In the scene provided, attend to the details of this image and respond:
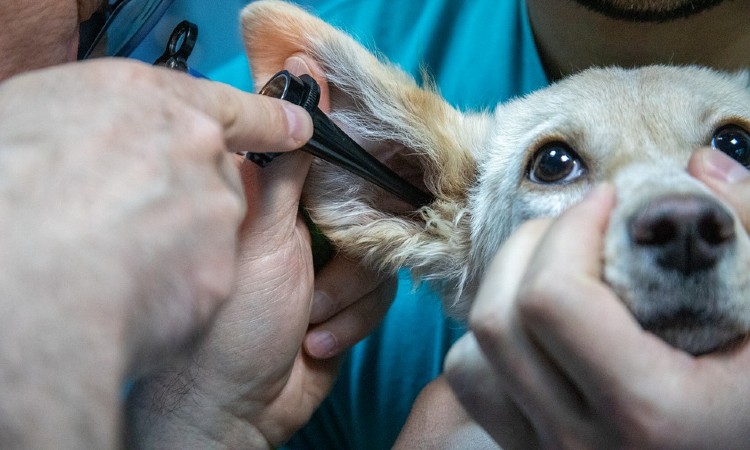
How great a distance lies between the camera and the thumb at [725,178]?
0.72 metres

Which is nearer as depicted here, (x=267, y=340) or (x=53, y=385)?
(x=53, y=385)

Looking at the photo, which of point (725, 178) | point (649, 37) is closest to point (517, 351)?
point (725, 178)

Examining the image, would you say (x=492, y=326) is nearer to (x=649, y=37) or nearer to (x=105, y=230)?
(x=105, y=230)

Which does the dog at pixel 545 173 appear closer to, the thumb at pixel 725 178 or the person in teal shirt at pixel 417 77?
the thumb at pixel 725 178

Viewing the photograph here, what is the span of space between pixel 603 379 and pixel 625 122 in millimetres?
586

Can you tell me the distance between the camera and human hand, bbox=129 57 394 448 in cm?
110

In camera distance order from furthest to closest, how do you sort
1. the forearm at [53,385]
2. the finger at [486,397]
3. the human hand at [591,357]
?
the finger at [486,397] → the human hand at [591,357] → the forearm at [53,385]

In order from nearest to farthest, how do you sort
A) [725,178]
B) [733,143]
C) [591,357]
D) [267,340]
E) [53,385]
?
[53,385]
[591,357]
[725,178]
[733,143]
[267,340]

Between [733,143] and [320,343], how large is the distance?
851mm

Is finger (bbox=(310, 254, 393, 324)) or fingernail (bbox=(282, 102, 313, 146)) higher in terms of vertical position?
fingernail (bbox=(282, 102, 313, 146))

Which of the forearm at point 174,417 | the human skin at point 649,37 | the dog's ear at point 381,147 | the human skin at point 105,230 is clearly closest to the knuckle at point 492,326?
the human skin at point 105,230

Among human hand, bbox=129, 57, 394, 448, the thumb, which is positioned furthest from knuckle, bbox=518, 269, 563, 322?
human hand, bbox=129, 57, 394, 448

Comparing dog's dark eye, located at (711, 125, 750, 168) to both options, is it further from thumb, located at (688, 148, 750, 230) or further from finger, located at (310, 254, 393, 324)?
finger, located at (310, 254, 393, 324)

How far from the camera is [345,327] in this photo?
132 centimetres
